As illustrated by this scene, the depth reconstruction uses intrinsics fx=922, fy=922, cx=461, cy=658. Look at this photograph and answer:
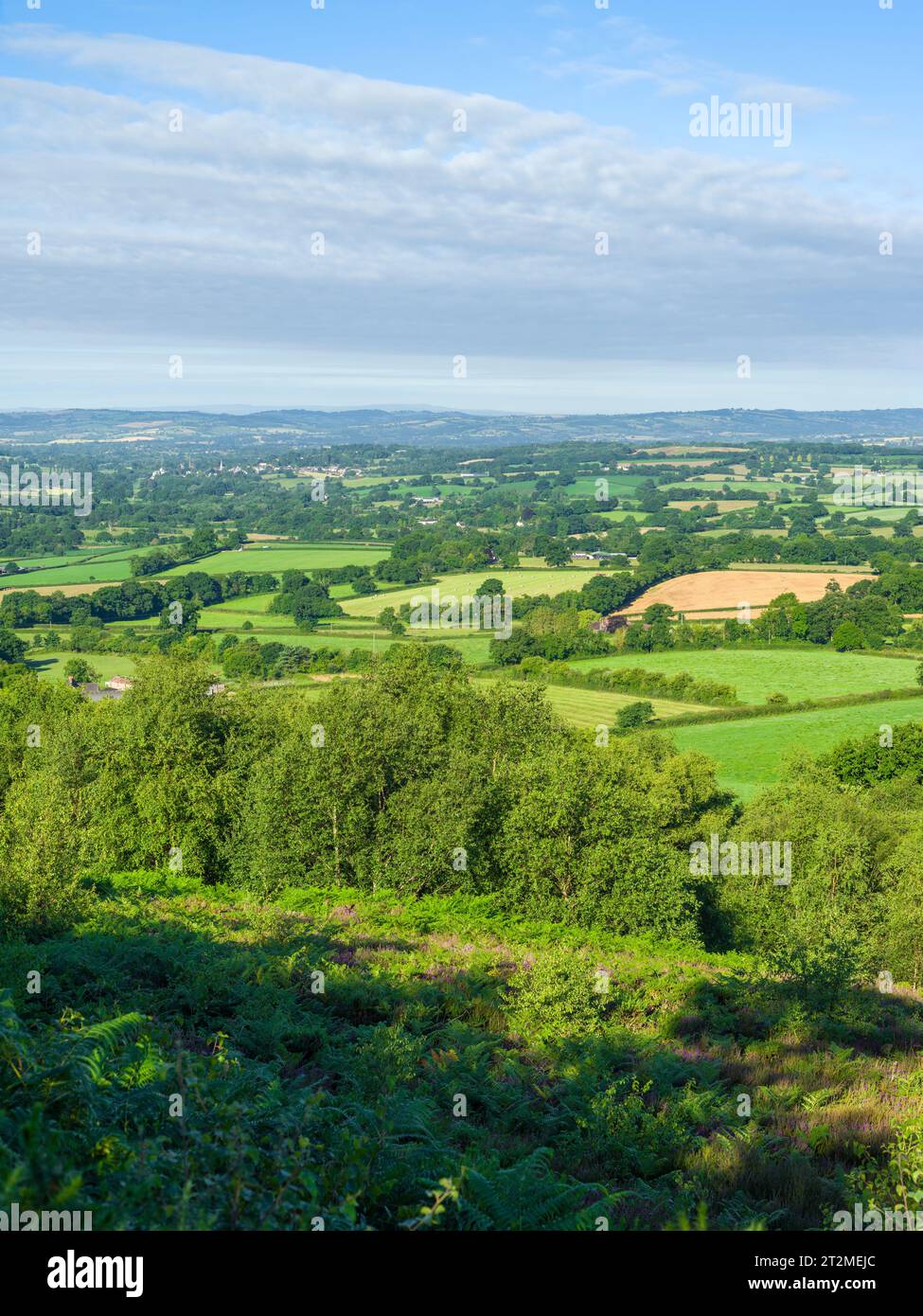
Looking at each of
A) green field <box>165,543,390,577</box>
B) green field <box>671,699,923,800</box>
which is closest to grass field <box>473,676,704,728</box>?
green field <box>671,699,923,800</box>

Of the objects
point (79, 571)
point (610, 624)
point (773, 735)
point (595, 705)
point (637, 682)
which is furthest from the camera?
point (79, 571)

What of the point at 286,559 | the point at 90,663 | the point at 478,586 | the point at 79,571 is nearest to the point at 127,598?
the point at 79,571

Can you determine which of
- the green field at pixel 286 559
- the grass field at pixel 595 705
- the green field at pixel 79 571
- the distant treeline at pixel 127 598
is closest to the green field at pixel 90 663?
the distant treeline at pixel 127 598

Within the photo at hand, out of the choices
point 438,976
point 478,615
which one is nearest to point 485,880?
point 438,976

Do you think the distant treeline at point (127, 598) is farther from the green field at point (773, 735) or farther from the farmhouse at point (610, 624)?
the green field at point (773, 735)

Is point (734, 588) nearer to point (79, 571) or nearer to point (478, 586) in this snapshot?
point (478, 586)

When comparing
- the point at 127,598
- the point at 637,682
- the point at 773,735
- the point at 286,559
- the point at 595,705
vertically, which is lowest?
the point at 773,735

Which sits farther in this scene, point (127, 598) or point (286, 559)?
point (286, 559)

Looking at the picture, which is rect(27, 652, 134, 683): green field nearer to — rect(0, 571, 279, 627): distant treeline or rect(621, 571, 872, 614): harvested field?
rect(0, 571, 279, 627): distant treeline
